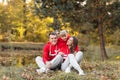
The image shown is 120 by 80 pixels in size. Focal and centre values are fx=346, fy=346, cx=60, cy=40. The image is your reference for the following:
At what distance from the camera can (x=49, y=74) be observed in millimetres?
6902

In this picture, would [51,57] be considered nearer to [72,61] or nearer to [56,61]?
[56,61]

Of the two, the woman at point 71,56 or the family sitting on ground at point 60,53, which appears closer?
the woman at point 71,56

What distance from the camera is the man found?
7.13m

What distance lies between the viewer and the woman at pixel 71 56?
22.6 ft

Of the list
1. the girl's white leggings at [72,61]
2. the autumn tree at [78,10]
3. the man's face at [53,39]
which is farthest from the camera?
the autumn tree at [78,10]

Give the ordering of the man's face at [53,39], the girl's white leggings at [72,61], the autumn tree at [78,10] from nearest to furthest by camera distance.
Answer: the girl's white leggings at [72,61] < the man's face at [53,39] < the autumn tree at [78,10]

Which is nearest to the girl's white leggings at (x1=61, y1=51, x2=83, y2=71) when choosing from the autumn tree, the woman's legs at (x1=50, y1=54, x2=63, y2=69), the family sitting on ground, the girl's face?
the family sitting on ground

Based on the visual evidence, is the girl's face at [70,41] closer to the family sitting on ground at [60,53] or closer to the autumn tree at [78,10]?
the family sitting on ground at [60,53]

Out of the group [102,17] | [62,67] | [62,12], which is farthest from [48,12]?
[62,67]

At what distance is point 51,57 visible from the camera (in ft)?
24.3

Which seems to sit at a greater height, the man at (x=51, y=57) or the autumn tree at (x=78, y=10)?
the autumn tree at (x=78, y=10)

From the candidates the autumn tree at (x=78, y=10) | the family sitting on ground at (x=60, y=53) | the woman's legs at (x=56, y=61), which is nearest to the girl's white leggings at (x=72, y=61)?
the family sitting on ground at (x=60, y=53)

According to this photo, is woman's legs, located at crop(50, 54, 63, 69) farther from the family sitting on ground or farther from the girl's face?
the girl's face

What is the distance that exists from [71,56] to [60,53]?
1.17 feet
